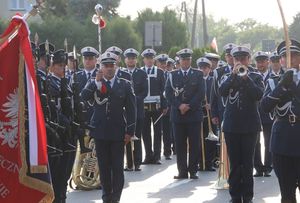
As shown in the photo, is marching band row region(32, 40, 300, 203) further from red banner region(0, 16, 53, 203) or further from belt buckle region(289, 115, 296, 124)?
red banner region(0, 16, 53, 203)

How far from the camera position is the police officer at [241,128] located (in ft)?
31.9

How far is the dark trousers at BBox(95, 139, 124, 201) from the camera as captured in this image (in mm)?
9906

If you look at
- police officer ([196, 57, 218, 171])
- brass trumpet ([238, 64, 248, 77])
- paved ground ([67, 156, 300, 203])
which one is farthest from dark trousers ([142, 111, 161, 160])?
brass trumpet ([238, 64, 248, 77])

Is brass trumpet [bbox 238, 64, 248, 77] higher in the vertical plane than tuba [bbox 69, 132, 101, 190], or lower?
higher

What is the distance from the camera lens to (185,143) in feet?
42.5

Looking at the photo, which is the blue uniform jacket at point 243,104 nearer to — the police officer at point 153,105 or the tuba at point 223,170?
the tuba at point 223,170

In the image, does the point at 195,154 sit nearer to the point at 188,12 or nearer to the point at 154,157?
the point at 154,157

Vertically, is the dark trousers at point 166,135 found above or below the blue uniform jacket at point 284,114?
below

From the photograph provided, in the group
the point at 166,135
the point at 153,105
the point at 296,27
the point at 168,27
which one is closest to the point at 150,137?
the point at 153,105

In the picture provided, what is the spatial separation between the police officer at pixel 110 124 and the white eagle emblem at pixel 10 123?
3278 millimetres

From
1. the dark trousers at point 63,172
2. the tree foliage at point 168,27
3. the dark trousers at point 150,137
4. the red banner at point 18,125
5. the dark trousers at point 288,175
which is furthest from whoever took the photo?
the tree foliage at point 168,27

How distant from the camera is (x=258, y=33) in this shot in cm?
15050

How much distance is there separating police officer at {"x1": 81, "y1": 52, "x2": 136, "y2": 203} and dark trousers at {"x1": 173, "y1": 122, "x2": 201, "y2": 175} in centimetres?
297

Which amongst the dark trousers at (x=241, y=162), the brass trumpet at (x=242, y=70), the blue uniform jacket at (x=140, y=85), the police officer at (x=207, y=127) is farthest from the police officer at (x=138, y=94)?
the brass trumpet at (x=242, y=70)
